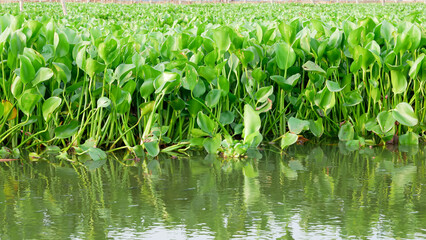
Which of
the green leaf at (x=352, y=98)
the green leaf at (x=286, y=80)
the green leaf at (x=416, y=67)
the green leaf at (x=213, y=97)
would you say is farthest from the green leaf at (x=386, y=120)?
the green leaf at (x=213, y=97)

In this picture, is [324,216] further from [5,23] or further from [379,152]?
[5,23]

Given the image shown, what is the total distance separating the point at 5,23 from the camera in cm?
369

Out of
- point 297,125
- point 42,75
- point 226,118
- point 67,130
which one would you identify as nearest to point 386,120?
point 297,125

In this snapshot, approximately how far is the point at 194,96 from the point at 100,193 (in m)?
1.05

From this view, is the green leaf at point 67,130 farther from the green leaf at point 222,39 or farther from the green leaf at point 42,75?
the green leaf at point 222,39

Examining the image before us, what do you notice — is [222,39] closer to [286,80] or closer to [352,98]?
[286,80]

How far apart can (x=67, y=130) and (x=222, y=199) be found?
1.22m

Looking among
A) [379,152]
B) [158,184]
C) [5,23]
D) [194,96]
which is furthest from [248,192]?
[5,23]

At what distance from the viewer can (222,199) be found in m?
2.48

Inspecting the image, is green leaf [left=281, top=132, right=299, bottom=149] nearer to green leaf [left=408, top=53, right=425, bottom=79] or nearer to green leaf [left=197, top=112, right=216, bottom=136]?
green leaf [left=197, top=112, right=216, bottom=136]

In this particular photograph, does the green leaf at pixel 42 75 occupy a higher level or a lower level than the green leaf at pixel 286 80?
higher

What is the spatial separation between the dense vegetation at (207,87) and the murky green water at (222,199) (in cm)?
24

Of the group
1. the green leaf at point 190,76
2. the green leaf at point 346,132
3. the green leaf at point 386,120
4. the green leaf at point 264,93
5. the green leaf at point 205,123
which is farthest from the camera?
the green leaf at point 346,132

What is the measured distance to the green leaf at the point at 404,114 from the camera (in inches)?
137
